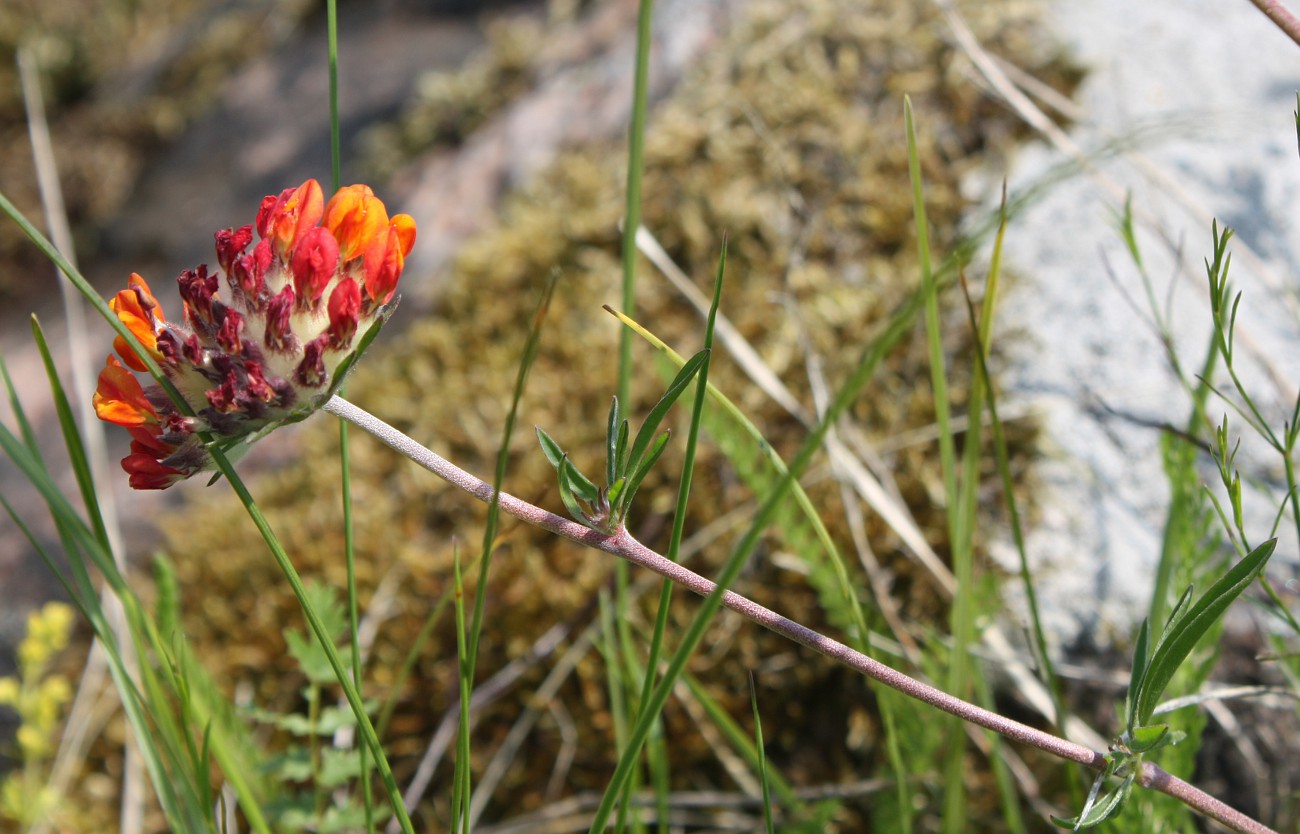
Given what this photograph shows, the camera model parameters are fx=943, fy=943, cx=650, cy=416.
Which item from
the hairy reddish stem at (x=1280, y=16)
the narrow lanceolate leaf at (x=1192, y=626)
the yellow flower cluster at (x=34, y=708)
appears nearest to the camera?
the narrow lanceolate leaf at (x=1192, y=626)

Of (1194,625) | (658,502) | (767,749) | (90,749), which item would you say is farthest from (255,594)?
(1194,625)

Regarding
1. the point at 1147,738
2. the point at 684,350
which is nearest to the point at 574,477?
the point at 1147,738

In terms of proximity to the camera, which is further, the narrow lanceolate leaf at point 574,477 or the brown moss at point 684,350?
the brown moss at point 684,350

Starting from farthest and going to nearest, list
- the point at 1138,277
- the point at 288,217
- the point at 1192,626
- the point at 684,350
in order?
the point at 684,350, the point at 1138,277, the point at 288,217, the point at 1192,626

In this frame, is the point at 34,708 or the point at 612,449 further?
the point at 34,708

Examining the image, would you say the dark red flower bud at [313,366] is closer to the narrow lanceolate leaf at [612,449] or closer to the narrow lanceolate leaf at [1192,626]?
the narrow lanceolate leaf at [612,449]

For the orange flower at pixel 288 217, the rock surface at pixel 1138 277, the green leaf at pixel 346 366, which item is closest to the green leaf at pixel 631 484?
the green leaf at pixel 346 366

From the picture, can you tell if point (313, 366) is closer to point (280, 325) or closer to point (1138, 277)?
point (280, 325)
